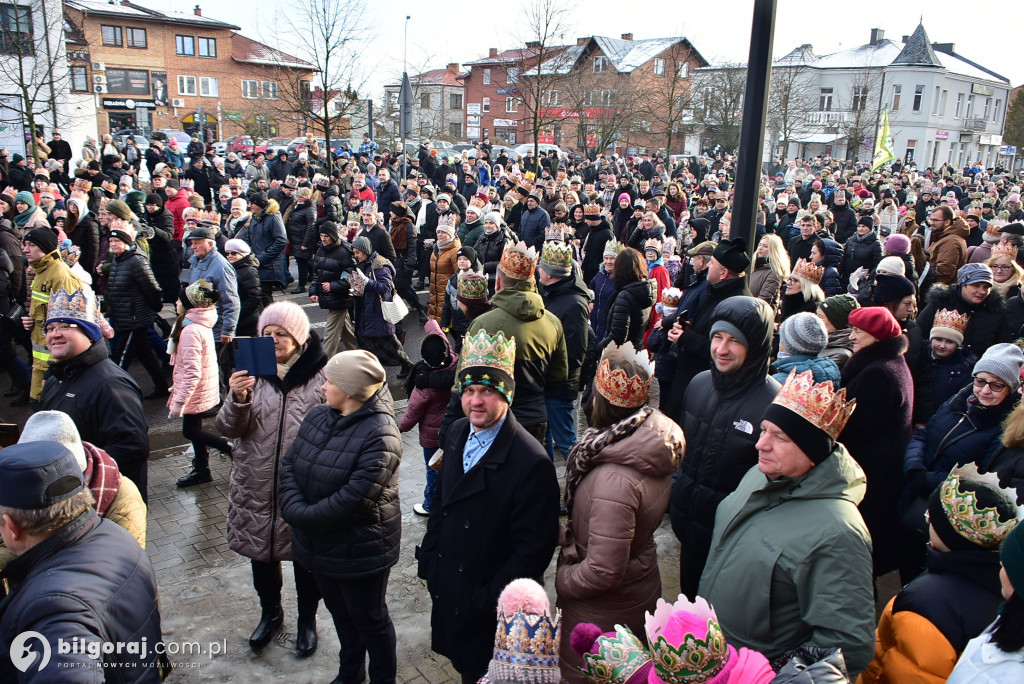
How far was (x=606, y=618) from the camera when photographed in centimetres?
310

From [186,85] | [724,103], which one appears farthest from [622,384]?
[186,85]

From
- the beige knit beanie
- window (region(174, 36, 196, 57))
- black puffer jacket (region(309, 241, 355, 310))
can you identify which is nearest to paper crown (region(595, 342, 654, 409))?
the beige knit beanie

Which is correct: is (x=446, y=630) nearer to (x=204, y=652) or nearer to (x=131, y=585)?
(x=131, y=585)

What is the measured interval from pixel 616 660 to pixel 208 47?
226 ft

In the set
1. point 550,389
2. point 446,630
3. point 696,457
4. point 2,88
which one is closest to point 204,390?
point 550,389

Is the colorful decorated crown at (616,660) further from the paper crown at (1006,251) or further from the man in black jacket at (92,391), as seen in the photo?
the paper crown at (1006,251)

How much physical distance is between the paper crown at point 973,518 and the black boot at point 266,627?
3566 millimetres

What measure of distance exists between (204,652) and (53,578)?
7.02ft

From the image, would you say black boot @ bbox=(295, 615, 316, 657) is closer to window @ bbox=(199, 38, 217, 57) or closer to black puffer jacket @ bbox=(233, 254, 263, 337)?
black puffer jacket @ bbox=(233, 254, 263, 337)

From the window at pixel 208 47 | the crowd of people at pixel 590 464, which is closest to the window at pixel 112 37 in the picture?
the window at pixel 208 47

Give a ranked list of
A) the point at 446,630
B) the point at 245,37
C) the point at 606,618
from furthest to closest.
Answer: the point at 245,37, the point at 446,630, the point at 606,618

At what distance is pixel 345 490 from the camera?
3.47 m

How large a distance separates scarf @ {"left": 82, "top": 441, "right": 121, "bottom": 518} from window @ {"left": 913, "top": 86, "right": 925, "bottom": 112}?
74.3 meters

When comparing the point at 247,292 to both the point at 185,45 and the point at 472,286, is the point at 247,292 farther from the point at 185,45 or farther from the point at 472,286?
the point at 185,45
